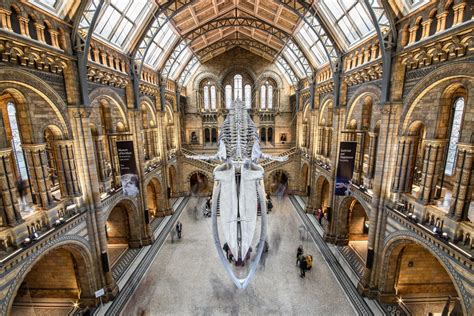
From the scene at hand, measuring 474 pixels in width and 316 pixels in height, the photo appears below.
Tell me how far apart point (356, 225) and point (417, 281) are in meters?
4.89

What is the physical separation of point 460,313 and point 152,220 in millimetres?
17670

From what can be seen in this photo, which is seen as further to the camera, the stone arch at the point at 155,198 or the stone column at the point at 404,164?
the stone arch at the point at 155,198

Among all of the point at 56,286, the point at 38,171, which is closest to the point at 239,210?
the point at 38,171

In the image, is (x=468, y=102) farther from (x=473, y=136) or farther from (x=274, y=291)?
(x=274, y=291)

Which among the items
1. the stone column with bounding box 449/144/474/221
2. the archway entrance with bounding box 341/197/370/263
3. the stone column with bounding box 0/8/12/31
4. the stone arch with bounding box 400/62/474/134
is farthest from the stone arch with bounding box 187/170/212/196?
the stone column with bounding box 449/144/474/221

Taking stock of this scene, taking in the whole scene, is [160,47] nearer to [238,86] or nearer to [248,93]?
[238,86]

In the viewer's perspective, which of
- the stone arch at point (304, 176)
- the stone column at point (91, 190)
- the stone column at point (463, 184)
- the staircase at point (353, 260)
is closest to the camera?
the stone column at point (463, 184)

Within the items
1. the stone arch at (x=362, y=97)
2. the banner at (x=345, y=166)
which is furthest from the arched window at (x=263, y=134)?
the banner at (x=345, y=166)

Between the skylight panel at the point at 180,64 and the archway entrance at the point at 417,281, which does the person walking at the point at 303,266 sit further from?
the skylight panel at the point at 180,64

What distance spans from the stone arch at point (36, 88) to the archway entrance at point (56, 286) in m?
5.49

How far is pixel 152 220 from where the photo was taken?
60.2ft

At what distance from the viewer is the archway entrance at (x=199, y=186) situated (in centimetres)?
2494

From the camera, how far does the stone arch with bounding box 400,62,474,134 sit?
6.42 metres

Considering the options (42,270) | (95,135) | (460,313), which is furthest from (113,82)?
(460,313)
